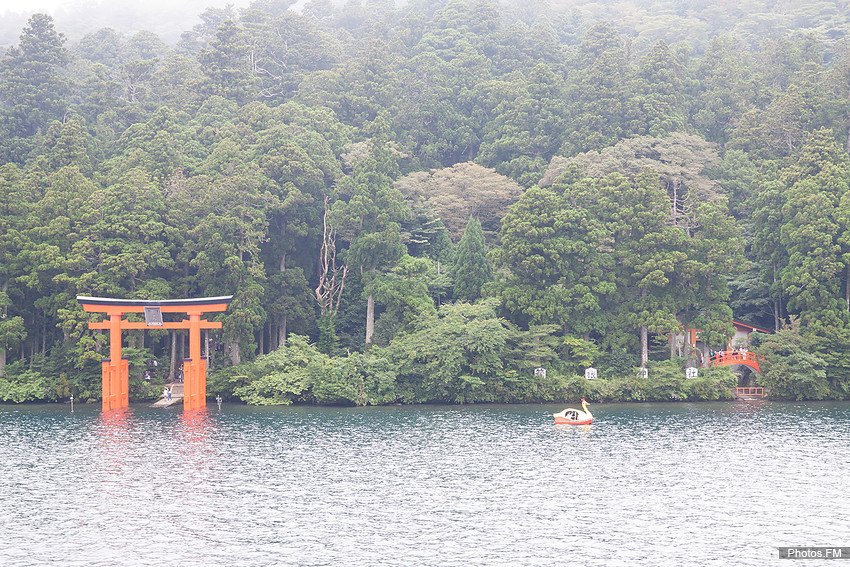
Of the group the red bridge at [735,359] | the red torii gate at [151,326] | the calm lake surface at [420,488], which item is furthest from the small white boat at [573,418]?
the red torii gate at [151,326]

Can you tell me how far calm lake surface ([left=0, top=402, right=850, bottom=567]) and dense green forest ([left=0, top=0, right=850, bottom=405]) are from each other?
222 inches

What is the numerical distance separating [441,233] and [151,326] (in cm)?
2036

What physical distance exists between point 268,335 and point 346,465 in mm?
24462

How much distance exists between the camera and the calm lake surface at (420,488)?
2139cm

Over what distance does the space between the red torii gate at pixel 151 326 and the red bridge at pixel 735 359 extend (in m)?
26.2

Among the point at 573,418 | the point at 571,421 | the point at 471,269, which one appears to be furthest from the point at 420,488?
the point at 471,269

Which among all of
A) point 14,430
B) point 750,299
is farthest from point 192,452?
point 750,299

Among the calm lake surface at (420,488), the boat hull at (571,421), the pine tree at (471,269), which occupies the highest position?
the pine tree at (471,269)

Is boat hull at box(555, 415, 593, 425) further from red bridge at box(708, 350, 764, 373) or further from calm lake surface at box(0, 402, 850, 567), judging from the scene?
red bridge at box(708, 350, 764, 373)

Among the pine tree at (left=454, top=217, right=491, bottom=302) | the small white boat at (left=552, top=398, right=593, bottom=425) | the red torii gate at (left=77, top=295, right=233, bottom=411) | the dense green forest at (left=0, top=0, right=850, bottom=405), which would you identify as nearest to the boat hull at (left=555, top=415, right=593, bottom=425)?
the small white boat at (left=552, top=398, right=593, bottom=425)

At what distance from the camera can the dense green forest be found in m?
46.6

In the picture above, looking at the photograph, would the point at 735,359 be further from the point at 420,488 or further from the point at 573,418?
the point at 420,488

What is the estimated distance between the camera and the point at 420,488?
1078 inches

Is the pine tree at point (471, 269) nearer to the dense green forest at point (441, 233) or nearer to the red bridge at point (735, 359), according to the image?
the dense green forest at point (441, 233)
